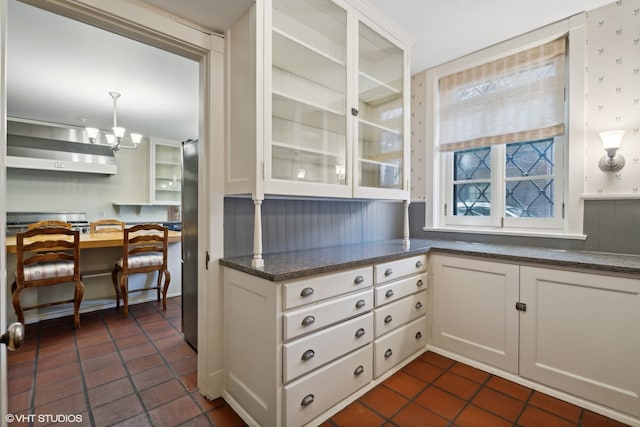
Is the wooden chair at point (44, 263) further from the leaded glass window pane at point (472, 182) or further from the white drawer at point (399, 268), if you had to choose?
the leaded glass window pane at point (472, 182)

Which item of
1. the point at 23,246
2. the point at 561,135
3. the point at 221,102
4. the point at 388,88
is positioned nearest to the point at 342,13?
the point at 388,88

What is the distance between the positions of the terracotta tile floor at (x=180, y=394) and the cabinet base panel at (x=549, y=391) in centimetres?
4

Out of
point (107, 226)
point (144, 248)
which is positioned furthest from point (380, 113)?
point (107, 226)

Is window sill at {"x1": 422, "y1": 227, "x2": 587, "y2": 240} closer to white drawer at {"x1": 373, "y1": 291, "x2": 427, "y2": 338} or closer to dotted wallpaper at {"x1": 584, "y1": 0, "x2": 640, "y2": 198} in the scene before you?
dotted wallpaper at {"x1": 584, "y1": 0, "x2": 640, "y2": 198}

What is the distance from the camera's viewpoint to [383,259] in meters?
1.91

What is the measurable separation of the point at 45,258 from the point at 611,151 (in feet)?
14.8

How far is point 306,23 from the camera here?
5.99ft

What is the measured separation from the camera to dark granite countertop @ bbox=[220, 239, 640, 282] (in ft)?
4.97

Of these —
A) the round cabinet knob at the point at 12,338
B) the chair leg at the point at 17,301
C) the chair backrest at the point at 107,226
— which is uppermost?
the chair backrest at the point at 107,226

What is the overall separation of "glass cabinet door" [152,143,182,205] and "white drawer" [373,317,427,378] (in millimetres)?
5100

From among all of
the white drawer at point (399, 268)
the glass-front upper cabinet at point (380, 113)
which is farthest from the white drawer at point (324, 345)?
the glass-front upper cabinet at point (380, 113)

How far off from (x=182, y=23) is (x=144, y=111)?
9.48ft

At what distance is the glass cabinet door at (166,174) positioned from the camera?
5.56m

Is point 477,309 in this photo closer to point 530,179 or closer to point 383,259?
point 383,259
